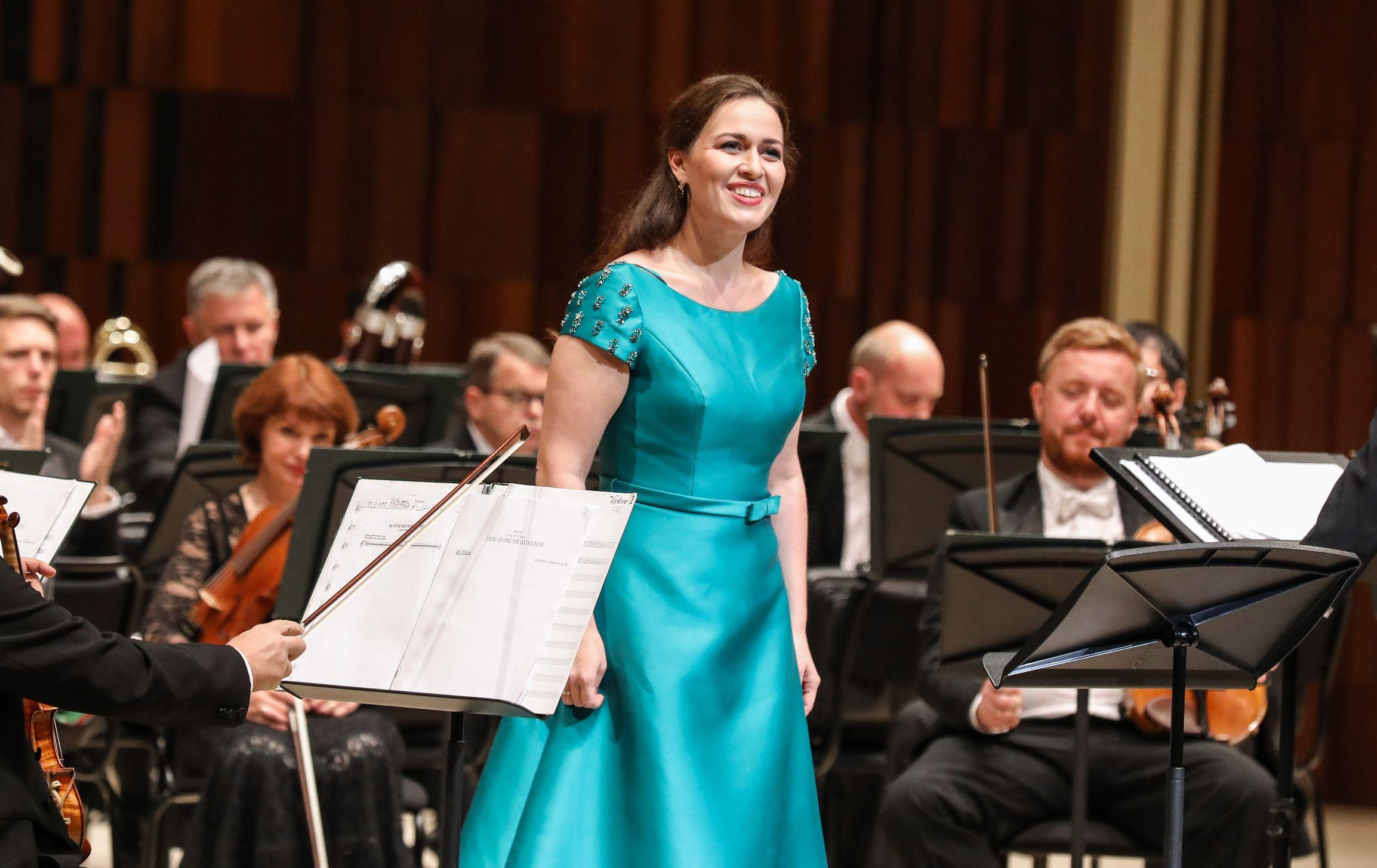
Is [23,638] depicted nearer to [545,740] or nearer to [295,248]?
[545,740]

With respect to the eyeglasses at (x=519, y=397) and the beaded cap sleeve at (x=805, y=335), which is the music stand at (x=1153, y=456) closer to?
the beaded cap sleeve at (x=805, y=335)

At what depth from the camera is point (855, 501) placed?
4535mm

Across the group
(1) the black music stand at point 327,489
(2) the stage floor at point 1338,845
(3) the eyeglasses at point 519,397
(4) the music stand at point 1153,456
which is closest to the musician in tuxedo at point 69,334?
(2) the stage floor at point 1338,845

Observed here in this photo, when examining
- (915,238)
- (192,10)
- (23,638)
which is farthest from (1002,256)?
(23,638)

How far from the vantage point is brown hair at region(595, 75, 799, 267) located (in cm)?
235

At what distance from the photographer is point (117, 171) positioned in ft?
20.8

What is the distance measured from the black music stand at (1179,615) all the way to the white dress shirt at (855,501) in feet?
6.55

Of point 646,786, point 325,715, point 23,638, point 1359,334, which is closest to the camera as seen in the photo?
point 23,638

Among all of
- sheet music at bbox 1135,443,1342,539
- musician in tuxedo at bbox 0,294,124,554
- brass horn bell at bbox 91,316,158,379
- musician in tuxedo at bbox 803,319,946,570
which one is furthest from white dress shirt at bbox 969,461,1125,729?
brass horn bell at bbox 91,316,158,379

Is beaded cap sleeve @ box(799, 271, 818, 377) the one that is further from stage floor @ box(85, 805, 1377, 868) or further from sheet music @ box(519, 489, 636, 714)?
stage floor @ box(85, 805, 1377, 868)

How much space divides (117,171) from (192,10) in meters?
0.68

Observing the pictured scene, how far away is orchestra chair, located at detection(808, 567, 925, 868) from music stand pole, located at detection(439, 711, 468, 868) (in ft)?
4.92

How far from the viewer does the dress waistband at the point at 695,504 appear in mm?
2281

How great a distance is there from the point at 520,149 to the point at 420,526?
4552 mm
